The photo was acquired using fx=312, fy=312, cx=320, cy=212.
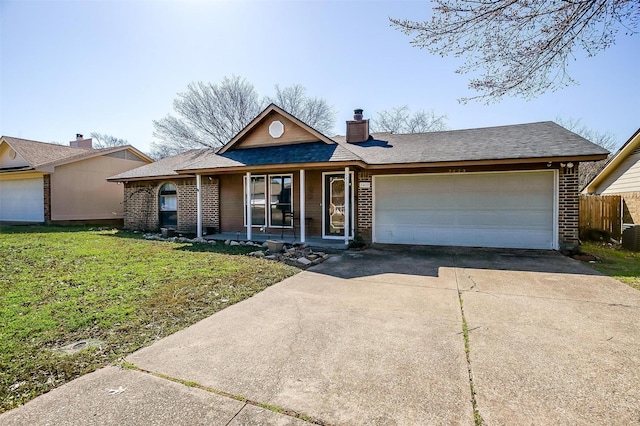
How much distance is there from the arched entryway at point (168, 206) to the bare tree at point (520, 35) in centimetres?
1107

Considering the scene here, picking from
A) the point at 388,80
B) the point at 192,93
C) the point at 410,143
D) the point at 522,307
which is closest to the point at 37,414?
the point at 522,307

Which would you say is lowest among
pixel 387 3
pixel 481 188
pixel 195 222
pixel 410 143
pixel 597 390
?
pixel 597 390

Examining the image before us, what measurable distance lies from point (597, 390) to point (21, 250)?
11.3 m

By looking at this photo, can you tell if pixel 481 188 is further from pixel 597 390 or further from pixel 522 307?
pixel 597 390

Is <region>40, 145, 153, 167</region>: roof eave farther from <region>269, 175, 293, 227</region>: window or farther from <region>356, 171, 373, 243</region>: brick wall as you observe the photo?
<region>356, 171, 373, 243</region>: brick wall

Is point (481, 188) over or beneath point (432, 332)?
over

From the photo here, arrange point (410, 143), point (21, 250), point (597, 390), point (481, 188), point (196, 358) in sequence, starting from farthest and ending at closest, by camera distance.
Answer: point (410, 143) < point (481, 188) < point (21, 250) < point (196, 358) < point (597, 390)

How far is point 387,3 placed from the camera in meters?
6.60

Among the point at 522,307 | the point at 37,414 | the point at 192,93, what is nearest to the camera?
the point at 37,414

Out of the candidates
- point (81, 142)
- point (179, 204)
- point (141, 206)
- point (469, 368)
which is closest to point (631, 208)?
point (469, 368)

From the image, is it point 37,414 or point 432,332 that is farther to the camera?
point 432,332

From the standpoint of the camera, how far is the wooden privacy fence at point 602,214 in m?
10.2

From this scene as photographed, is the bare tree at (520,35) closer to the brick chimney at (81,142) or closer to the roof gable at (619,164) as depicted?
the roof gable at (619,164)

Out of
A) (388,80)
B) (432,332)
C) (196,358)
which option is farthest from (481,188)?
(196,358)
